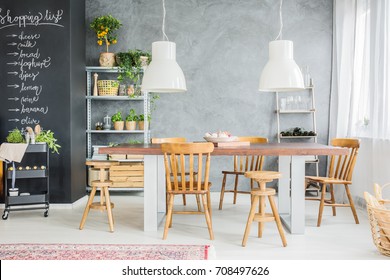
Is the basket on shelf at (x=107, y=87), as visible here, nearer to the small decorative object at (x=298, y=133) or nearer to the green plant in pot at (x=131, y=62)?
the green plant in pot at (x=131, y=62)

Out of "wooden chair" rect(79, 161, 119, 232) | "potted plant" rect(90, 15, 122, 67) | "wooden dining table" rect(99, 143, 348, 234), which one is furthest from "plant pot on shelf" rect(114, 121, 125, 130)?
"wooden dining table" rect(99, 143, 348, 234)

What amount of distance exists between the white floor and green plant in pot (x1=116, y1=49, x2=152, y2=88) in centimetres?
210

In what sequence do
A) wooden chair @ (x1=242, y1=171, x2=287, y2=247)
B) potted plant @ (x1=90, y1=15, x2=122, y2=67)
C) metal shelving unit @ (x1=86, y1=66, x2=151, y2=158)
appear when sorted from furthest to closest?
metal shelving unit @ (x1=86, y1=66, x2=151, y2=158) < potted plant @ (x1=90, y1=15, x2=122, y2=67) < wooden chair @ (x1=242, y1=171, x2=287, y2=247)

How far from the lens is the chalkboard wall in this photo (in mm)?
5934

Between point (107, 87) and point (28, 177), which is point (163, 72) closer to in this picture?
point (28, 177)

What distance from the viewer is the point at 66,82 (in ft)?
19.7

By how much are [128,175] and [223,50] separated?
238cm

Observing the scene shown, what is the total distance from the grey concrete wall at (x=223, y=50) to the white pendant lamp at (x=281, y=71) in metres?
2.45

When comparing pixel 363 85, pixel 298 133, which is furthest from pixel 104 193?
pixel 363 85

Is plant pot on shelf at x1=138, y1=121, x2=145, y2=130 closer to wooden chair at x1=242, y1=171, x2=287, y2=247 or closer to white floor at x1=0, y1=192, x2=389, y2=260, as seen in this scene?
white floor at x1=0, y1=192, x2=389, y2=260

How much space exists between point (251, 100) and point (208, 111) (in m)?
0.68

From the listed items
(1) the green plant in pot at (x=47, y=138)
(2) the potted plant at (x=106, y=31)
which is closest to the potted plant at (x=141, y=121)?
(2) the potted plant at (x=106, y=31)

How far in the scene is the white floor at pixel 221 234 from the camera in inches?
153

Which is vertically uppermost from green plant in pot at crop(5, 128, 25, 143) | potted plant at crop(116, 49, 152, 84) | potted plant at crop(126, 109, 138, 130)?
potted plant at crop(116, 49, 152, 84)
